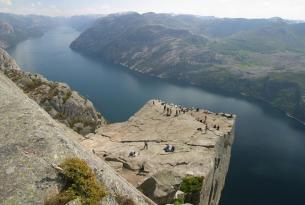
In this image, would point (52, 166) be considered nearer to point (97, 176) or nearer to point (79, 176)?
point (79, 176)

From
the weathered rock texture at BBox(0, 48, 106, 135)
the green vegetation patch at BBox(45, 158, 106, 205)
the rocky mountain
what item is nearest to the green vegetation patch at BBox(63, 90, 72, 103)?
the weathered rock texture at BBox(0, 48, 106, 135)

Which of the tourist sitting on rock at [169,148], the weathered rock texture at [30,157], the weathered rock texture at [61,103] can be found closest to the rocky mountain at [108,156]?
the weathered rock texture at [30,157]

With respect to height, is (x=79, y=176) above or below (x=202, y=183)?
above

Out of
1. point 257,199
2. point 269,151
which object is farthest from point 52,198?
point 269,151

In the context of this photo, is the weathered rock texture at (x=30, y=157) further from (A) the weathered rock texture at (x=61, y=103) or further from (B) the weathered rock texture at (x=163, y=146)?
(A) the weathered rock texture at (x=61, y=103)

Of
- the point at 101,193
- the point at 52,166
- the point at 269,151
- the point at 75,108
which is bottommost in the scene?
the point at 269,151

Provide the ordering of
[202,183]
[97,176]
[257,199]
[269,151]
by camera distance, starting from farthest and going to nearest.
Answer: [269,151] < [257,199] < [202,183] < [97,176]
